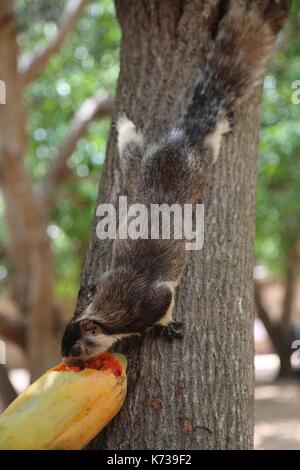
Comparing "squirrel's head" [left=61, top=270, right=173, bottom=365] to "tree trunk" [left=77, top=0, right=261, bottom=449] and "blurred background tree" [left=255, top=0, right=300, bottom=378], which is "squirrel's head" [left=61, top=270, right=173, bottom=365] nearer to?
"tree trunk" [left=77, top=0, right=261, bottom=449]

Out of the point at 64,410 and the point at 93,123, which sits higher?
the point at 93,123

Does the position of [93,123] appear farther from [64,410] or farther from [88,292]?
[64,410]

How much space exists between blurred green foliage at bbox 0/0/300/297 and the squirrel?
11.6 feet

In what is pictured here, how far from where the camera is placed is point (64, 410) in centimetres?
230

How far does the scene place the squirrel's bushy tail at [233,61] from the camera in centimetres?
338

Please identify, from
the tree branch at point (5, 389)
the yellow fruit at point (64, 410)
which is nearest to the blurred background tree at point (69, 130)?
the tree branch at point (5, 389)

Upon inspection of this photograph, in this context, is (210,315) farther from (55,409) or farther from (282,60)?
(282,60)

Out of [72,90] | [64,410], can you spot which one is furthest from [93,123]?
[64,410]

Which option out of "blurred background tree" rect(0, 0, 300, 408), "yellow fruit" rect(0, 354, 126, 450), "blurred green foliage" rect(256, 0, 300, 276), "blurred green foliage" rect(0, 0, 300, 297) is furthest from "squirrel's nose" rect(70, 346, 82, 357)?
"blurred green foliage" rect(0, 0, 300, 297)

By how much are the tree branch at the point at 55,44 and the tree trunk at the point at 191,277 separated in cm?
345

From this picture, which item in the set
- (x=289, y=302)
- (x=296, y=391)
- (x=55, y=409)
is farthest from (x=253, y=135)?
(x=289, y=302)

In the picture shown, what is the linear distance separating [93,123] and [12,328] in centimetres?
273

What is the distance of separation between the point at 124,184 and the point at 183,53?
31.6 inches

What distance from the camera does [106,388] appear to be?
2.41m
